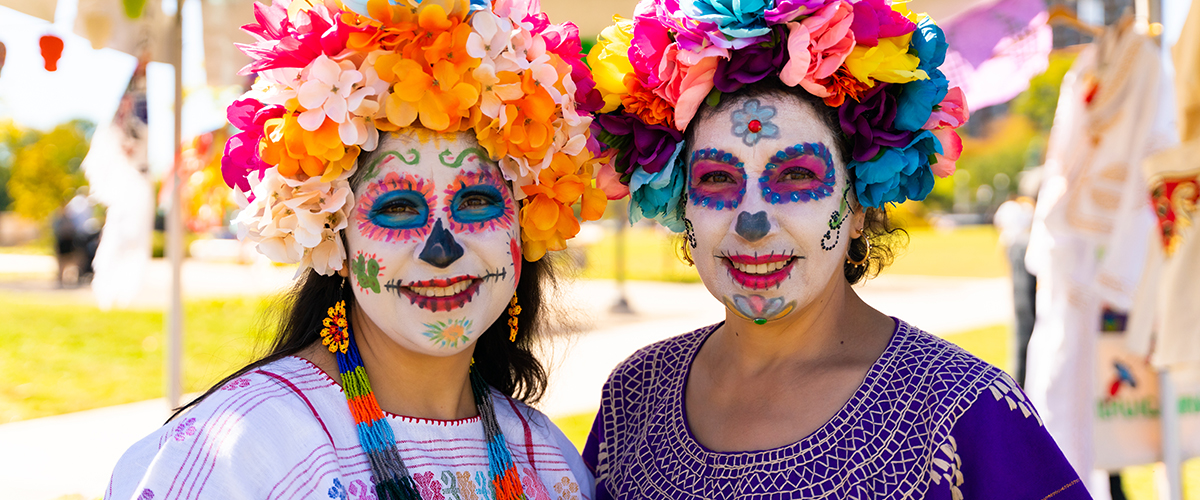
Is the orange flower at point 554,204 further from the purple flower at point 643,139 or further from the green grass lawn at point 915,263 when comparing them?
the green grass lawn at point 915,263

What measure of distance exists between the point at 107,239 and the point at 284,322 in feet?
8.06

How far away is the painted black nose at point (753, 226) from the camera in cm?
214

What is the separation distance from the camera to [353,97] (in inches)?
77.0

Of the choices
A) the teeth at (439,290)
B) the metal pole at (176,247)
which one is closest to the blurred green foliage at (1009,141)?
the metal pole at (176,247)

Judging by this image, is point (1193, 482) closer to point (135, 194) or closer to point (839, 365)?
point (839, 365)

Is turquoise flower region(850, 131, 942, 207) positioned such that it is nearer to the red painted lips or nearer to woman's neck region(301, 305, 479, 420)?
the red painted lips

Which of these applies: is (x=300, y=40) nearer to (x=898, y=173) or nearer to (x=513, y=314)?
(x=513, y=314)

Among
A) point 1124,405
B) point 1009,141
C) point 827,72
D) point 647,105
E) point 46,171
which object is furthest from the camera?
point 1009,141

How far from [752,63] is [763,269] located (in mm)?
533

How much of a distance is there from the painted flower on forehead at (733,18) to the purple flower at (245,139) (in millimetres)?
1062

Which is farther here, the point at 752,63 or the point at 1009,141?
the point at 1009,141

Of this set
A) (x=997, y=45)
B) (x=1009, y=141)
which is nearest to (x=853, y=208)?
(x=997, y=45)

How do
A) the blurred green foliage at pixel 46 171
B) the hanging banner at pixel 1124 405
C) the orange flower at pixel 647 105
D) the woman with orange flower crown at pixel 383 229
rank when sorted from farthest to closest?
the blurred green foliage at pixel 46 171
the hanging banner at pixel 1124 405
the orange flower at pixel 647 105
the woman with orange flower crown at pixel 383 229

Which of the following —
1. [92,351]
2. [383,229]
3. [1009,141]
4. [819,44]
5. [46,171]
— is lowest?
[92,351]
